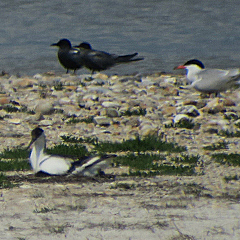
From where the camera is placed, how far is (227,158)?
9.07 meters

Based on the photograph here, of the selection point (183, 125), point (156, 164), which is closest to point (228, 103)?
point (183, 125)

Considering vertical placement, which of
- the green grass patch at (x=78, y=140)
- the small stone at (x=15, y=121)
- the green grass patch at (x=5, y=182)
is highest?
the small stone at (x=15, y=121)

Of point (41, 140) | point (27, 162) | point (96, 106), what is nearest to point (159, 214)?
point (41, 140)

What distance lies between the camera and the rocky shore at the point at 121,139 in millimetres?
5703

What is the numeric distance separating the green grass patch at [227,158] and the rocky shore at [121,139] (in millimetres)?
143

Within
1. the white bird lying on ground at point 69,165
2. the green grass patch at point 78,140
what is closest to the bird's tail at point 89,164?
the white bird lying on ground at point 69,165

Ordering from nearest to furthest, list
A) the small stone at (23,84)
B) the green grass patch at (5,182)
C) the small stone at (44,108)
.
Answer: the green grass patch at (5,182)
the small stone at (44,108)
the small stone at (23,84)

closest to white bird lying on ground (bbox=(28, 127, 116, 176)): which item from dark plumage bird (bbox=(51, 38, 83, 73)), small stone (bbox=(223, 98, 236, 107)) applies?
small stone (bbox=(223, 98, 236, 107))

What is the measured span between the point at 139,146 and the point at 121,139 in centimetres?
100

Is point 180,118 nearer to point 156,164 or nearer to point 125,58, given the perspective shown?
point 156,164

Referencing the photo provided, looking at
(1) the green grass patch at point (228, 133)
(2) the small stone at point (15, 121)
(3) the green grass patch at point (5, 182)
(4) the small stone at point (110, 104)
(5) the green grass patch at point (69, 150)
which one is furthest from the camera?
(4) the small stone at point (110, 104)

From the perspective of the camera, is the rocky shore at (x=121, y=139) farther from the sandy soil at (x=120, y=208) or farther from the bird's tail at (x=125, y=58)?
the bird's tail at (x=125, y=58)

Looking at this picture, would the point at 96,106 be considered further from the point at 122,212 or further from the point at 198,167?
the point at 122,212

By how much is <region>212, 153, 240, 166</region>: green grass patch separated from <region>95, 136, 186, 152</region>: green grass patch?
2.72 feet
